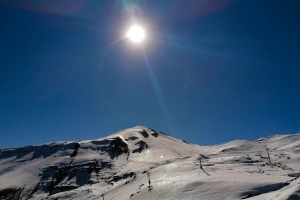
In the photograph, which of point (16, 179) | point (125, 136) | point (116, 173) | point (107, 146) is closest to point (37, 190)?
point (16, 179)

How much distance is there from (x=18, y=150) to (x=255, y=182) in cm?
11428

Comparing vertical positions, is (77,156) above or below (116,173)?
above

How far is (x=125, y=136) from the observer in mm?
129500

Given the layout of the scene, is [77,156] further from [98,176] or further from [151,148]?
[151,148]

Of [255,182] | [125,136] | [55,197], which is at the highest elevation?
[125,136]

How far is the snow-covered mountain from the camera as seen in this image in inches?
1184

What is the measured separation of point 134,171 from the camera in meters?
74.3

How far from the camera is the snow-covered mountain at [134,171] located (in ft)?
98.6

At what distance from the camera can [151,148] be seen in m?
108

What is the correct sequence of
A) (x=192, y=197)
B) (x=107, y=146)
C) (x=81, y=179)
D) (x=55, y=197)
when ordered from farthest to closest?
1. (x=107, y=146)
2. (x=81, y=179)
3. (x=55, y=197)
4. (x=192, y=197)

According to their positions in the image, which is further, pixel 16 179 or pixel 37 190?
pixel 16 179

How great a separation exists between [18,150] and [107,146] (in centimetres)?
4474


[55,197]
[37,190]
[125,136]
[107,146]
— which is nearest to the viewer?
[55,197]

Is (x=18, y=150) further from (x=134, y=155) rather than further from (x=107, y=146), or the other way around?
(x=134, y=155)
